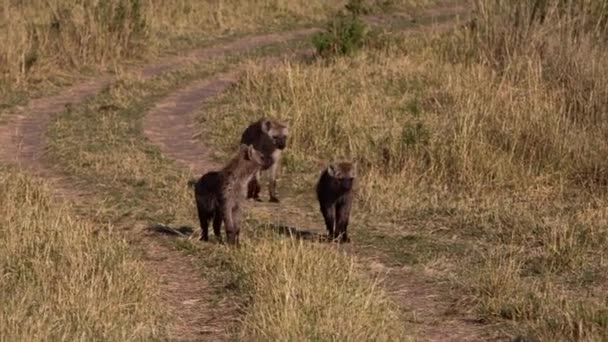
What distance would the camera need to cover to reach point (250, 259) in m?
8.20

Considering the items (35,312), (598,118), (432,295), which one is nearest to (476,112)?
(598,118)

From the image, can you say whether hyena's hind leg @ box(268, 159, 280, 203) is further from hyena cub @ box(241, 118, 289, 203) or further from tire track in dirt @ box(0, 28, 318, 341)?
tire track in dirt @ box(0, 28, 318, 341)

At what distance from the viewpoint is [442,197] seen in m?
11.5

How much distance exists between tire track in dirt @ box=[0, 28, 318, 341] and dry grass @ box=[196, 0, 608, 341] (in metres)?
1.82

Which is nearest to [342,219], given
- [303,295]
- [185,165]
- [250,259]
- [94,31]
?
[250,259]

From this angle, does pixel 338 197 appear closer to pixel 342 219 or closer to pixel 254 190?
pixel 342 219

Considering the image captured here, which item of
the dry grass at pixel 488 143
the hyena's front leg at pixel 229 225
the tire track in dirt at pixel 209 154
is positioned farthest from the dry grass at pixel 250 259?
the dry grass at pixel 488 143

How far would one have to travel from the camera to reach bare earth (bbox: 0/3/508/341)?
24.0 feet

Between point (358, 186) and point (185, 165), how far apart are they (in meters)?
2.41

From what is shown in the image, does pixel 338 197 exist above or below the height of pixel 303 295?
below

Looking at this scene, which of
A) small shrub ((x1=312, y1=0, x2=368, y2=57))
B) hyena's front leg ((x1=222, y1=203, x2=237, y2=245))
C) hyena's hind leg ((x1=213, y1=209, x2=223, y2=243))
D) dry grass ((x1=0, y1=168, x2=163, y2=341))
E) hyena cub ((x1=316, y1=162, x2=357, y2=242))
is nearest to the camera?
dry grass ((x1=0, y1=168, x2=163, y2=341))

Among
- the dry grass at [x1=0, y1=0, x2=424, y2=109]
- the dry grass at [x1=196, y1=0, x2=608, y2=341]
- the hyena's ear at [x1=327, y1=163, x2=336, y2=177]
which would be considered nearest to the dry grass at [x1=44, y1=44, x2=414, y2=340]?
the hyena's ear at [x1=327, y1=163, x2=336, y2=177]

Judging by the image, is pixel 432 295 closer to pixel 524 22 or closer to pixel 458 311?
pixel 458 311

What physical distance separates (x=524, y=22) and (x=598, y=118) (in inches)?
138
